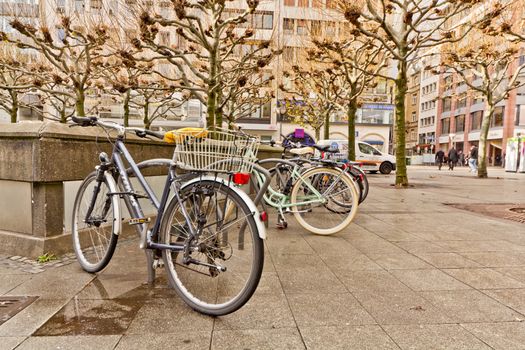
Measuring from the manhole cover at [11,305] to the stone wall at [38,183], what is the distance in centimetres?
93

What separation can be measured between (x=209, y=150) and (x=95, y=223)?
4.94 feet

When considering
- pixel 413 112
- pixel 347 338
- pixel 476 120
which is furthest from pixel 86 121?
pixel 413 112

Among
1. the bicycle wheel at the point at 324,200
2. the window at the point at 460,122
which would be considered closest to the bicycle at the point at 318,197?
the bicycle wheel at the point at 324,200

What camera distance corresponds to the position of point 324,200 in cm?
497

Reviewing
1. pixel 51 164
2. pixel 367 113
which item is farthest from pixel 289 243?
pixel 367 113

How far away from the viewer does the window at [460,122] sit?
57.0m

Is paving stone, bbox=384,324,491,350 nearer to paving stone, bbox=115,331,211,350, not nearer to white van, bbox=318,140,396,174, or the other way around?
paving stone, bbox=115,331,211,350

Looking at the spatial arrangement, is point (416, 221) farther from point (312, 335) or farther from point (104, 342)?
point (104, 342)

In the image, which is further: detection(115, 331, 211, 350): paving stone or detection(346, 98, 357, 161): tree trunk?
detection(346, 98, 357, 161): tree trunk

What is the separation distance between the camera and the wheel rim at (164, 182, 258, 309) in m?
2.50

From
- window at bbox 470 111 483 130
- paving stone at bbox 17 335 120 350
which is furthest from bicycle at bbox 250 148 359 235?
window at bbox 470 111 483 130

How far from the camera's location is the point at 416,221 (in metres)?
6.11

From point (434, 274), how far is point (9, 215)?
4017 mm

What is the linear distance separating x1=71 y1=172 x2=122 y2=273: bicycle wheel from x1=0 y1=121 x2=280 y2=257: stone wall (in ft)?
0.85
